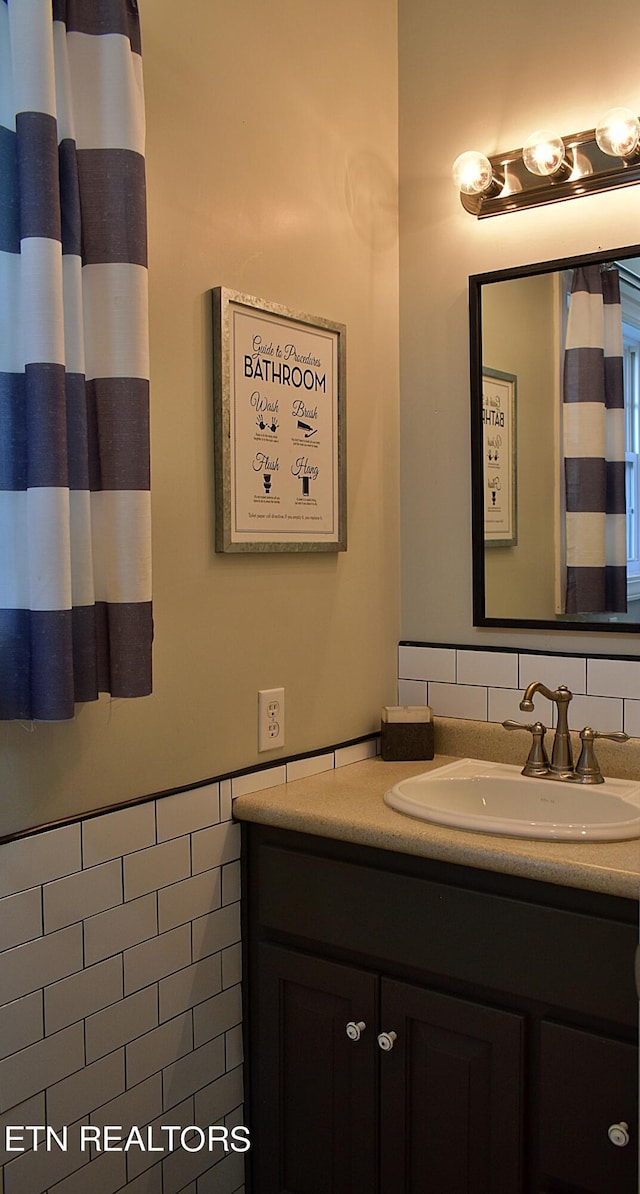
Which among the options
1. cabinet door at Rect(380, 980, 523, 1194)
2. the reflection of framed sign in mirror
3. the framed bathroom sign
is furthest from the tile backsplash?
cabinet door at Rect(380, 980, 523, 1194)

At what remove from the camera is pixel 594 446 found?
6.40 feet

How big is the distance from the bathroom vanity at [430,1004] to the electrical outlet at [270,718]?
0.35ft

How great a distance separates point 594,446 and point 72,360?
1.05 m

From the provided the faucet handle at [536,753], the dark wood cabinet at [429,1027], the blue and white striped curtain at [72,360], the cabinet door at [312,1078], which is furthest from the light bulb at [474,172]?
the cabinet door at [312,1078]

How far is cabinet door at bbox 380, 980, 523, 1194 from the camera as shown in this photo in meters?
1.52

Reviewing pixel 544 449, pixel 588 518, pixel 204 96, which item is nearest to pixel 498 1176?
pixel 588 518

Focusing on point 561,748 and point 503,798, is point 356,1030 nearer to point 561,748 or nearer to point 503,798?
point 503,798

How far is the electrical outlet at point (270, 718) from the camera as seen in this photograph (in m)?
1.89

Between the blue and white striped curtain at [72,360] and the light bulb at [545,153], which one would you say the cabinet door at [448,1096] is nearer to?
the blue and white striped curtain at [72,360]

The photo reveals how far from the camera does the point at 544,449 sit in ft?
6.67

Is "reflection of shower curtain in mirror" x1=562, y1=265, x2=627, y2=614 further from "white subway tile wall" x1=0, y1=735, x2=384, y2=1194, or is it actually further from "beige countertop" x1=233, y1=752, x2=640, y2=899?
"white subway tile wall" x1=0, y1=735, x2=384, y2=1194

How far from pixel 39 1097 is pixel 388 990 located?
0.57 metres

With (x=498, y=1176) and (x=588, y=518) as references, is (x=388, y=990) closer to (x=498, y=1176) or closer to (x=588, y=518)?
(x=498, y=1176)

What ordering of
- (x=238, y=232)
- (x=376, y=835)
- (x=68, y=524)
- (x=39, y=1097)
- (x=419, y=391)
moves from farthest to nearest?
(x=419, y=391)
(x=238, y=232)
(x=376, y=835)
(x=39, y=1097)
(x=68, y=524)
